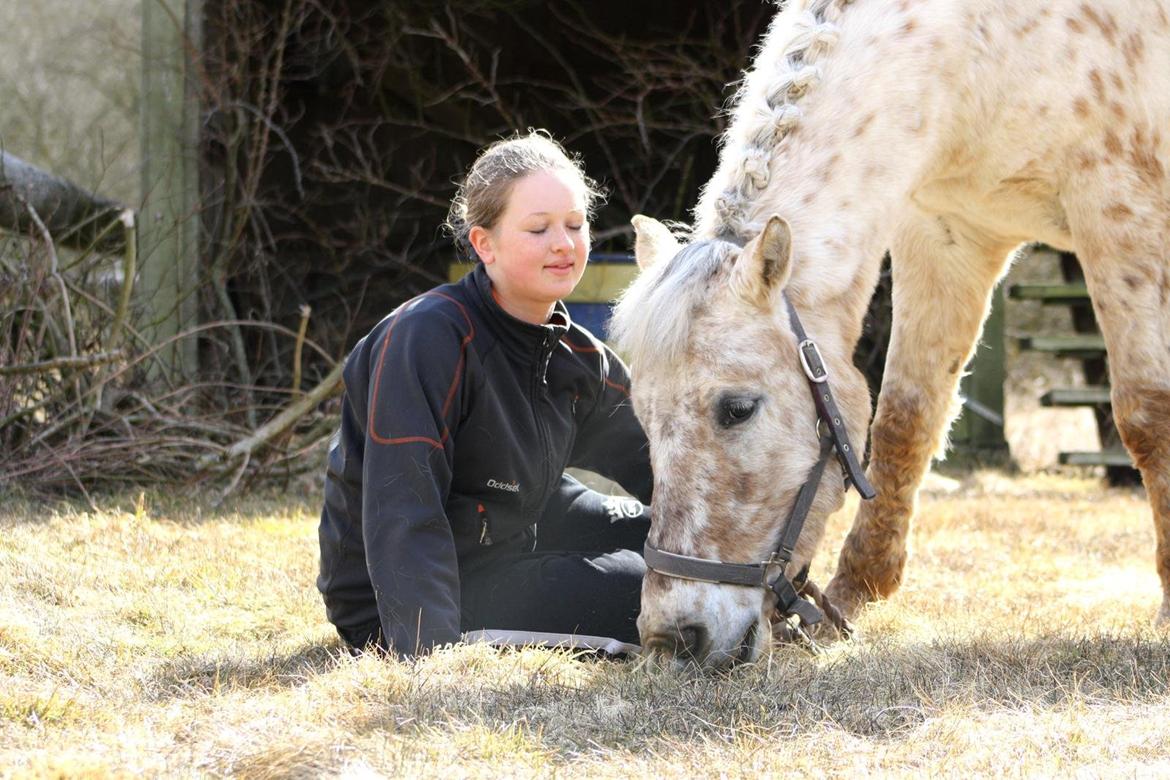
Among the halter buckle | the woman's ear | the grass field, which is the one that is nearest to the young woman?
the woman's ear

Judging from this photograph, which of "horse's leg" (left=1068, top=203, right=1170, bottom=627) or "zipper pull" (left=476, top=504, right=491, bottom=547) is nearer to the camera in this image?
"zipper pull" (left=476, top=504, right=491, bottom=547)

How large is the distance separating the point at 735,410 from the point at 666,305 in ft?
0.83

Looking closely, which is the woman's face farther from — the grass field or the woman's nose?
the grass field

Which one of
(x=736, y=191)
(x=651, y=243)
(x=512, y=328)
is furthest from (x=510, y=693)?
(x=736, y=191)

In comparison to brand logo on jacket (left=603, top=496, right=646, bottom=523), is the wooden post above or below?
above

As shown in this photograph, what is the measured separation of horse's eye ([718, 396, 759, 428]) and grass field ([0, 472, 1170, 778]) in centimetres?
48

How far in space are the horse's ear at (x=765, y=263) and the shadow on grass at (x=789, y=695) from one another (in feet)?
2.45

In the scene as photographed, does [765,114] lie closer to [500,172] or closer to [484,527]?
[500,172]

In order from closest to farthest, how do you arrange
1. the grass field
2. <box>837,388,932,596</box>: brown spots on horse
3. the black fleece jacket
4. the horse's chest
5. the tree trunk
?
the grass field
the black fleece jacket
the horse's chest
<box>837,388,932,596</box>: brown spots on horse
the tree trunk

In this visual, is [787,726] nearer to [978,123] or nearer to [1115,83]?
[978,123]

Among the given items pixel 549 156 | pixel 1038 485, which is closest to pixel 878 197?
pixel 549 156

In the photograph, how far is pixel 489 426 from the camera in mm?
2818

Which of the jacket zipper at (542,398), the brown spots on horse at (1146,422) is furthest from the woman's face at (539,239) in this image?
the brown spots on horse at (1146,422)

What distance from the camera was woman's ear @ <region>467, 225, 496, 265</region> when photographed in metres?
2.89
